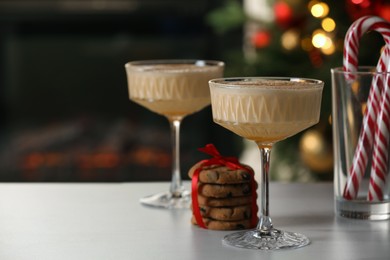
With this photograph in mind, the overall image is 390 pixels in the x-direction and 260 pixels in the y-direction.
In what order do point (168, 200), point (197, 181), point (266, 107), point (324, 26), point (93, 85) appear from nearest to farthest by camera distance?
point (266, 107) < point (197, 181) < point (168, 200) < point (324, 26) < point (93, 85)

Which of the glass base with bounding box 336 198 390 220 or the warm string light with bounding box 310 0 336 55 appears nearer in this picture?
the glass base with bounding box 336 198 390 220

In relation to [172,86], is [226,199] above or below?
below

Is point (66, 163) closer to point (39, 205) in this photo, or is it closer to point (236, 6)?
point (236, 6)

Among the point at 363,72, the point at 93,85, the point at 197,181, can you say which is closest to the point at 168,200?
the point at 197,181

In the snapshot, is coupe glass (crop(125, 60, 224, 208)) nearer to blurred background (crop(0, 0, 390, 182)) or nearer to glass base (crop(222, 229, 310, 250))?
glass base (crop(222, 229, 310, 250))

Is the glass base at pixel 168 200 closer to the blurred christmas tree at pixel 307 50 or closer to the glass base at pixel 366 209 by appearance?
the glass base at pixel 366 209

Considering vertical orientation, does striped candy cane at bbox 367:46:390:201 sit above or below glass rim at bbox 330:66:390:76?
below

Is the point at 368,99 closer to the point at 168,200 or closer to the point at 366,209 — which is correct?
the point at 366,209

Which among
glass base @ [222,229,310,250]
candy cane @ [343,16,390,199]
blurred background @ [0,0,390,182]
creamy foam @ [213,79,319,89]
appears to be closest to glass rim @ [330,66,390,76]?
candy cane @ [343,16,390,199]
